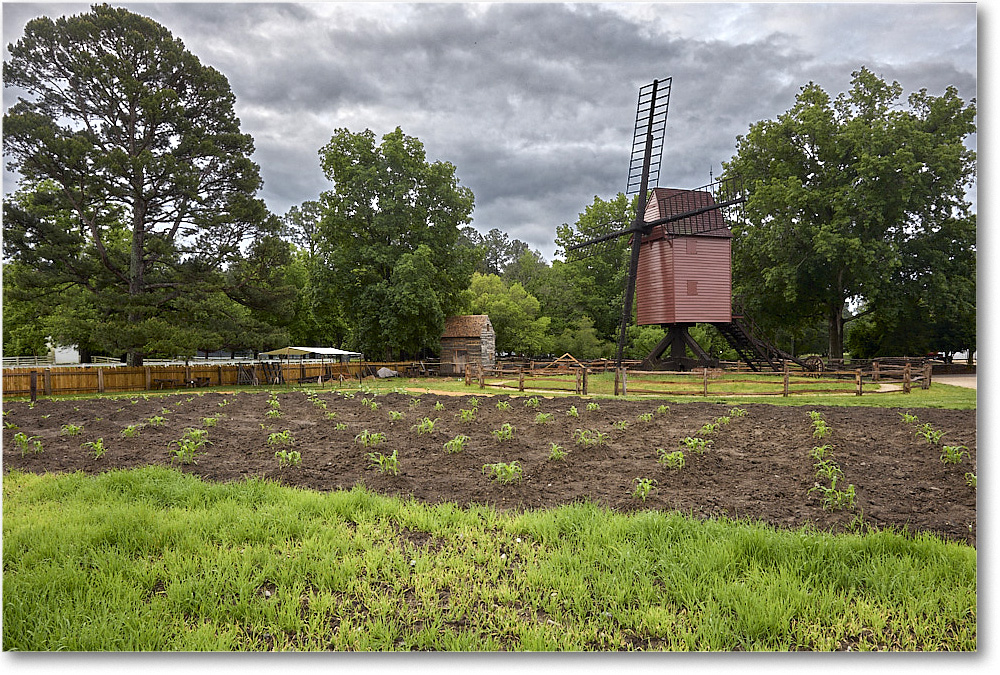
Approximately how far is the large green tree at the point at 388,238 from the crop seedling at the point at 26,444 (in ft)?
64.2

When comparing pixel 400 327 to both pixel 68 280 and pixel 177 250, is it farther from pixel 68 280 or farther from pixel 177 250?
pixel 68 280

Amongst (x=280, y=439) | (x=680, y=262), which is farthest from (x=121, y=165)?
(x=680, y=262)

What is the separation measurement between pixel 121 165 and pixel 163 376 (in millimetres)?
12400

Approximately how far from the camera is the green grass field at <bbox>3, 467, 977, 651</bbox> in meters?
2.72

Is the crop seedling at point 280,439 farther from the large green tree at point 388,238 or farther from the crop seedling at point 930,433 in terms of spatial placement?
the large green tree at point 388,238

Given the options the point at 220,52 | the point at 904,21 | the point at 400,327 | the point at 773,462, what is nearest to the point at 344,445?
the point at 220,52

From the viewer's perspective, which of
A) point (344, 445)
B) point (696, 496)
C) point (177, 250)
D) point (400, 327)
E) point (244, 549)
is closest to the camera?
point (244, 549)

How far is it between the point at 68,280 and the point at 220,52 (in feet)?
29.7

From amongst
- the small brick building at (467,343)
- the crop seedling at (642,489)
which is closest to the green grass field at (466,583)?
the crop seedling at (642,489)

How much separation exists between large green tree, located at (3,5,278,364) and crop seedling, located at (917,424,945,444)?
31.3ft

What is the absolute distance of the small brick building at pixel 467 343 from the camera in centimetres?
2947

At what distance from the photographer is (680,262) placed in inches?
831

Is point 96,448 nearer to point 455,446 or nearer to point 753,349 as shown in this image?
point 455,446

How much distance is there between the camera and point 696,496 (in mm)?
4703
